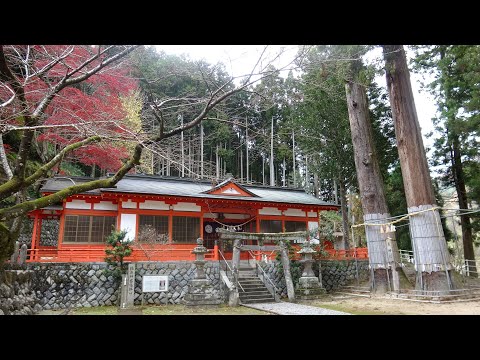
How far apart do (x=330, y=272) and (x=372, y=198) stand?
11.2 feet

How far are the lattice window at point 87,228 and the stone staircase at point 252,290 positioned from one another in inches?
203

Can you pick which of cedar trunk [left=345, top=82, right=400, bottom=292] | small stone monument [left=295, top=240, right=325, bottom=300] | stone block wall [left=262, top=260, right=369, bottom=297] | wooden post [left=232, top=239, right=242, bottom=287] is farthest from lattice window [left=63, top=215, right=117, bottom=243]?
cedar trunk [left=345, top=82, right=400, bottom=292]

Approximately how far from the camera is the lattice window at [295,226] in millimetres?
15680

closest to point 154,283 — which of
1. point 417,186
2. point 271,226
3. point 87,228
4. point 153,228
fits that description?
point 153,228

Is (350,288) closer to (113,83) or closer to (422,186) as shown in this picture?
(422,186)

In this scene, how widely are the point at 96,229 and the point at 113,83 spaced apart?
6.39 m

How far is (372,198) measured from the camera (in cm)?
A: 1191

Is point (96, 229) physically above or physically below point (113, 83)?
below

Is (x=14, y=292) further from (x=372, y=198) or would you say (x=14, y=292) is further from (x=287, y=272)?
(x=372, y=198)

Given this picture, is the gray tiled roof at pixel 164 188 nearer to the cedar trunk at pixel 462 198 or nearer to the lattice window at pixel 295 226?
the lattice window at pixel 295 226

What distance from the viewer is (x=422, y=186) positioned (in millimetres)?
10180

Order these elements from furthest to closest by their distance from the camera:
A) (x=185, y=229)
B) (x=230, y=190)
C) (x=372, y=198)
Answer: (x=230, y=190) → (x=185, y=229) → (x=372, y=198)

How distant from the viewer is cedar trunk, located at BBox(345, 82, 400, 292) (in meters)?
11.2
